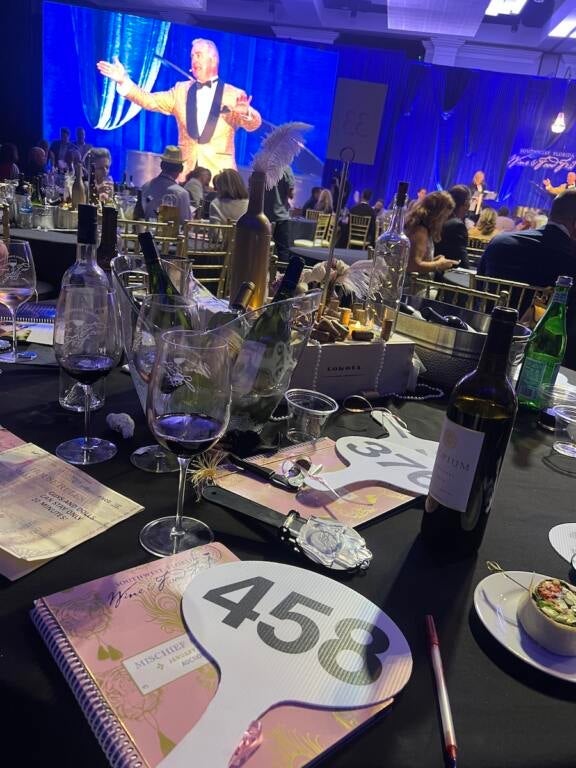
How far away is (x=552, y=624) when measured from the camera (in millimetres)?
538

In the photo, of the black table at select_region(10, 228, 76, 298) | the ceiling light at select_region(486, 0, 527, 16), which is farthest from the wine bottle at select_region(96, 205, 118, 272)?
the ceiling light at select_region(486, 0, 527, 16)

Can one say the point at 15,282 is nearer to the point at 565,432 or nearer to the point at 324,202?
the point at 565,432

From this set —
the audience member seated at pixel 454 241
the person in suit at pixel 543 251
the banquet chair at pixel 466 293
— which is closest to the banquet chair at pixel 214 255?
the banquet chair at pixel 466 293

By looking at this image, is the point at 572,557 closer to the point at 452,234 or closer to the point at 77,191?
the point at 77,191

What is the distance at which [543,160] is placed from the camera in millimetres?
9539

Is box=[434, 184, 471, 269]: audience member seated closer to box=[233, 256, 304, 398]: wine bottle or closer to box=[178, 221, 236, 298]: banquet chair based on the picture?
box=[178, 221, 236, 298]: banquet chair

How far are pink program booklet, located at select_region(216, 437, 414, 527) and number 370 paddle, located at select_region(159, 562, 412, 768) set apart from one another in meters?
0.15

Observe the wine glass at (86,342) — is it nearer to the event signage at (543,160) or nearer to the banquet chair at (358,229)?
the banquet chair at (358,229)

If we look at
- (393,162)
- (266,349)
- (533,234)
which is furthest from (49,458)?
(393,162)

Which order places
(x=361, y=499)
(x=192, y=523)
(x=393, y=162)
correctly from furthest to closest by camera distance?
(x=393, y=162) < (x=361, y=499) < (x=192, y=523)

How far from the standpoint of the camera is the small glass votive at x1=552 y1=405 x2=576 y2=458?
110 cm

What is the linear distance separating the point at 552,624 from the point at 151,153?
32.9ft

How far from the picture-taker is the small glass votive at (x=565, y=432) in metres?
1.10

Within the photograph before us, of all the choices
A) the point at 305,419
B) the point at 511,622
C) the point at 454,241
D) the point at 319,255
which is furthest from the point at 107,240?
the point at 454,241
